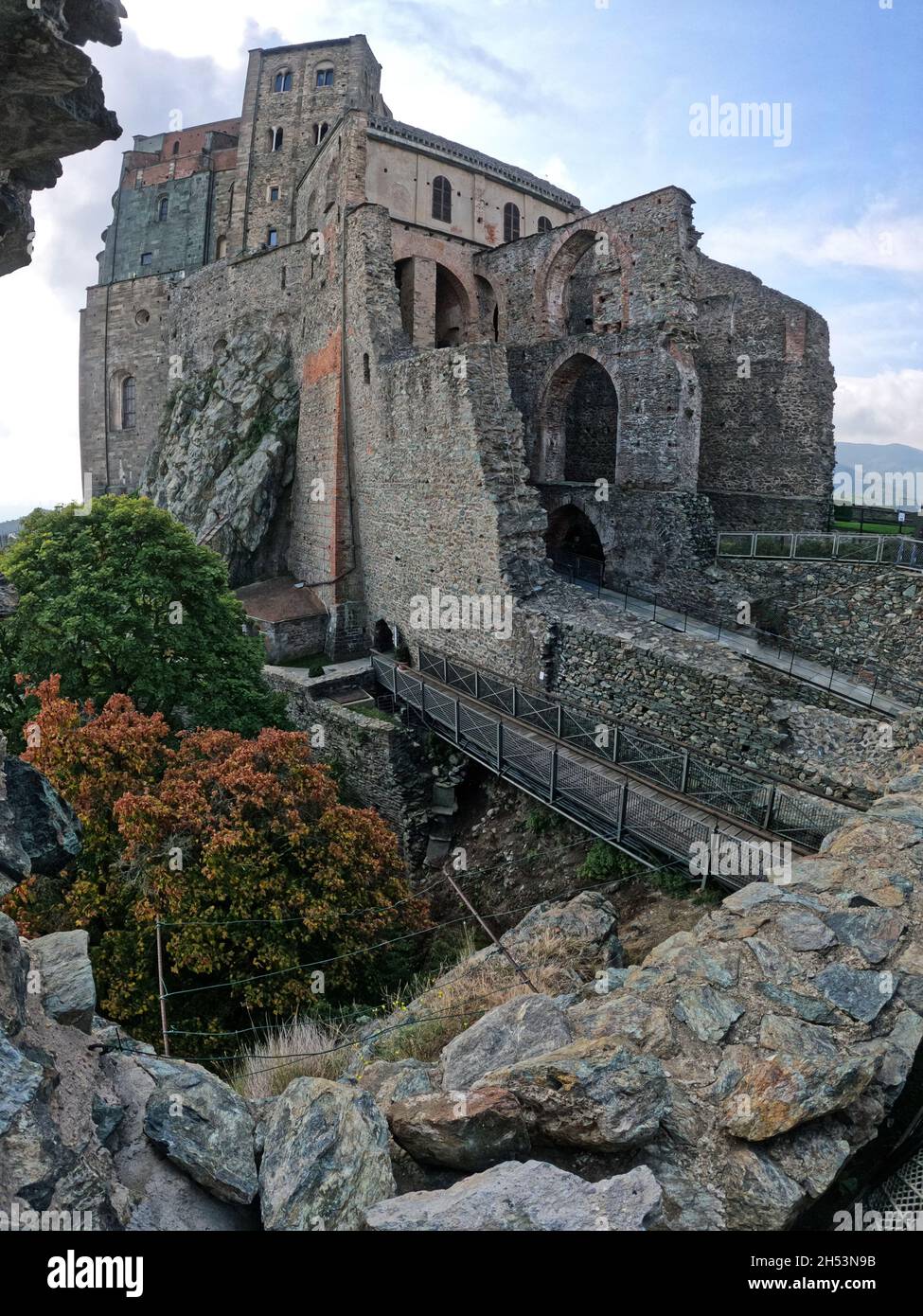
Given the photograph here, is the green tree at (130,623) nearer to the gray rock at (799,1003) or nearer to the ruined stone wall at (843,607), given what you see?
the ruined stone wall at (843,607)

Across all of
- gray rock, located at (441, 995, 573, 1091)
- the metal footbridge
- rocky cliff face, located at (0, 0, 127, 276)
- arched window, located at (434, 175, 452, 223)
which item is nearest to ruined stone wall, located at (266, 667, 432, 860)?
the metal footbridge

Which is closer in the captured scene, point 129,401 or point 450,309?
point 450,309

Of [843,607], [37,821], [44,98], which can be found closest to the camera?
[44,98]

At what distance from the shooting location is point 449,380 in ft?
51.2

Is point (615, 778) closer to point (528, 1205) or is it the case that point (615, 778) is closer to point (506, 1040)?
point (506, 1040)

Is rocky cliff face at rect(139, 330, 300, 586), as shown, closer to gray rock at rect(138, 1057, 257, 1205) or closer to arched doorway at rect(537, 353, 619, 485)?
arched doorway at rect(537, 353, 619, 485)

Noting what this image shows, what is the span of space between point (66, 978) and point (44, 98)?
4690 mm

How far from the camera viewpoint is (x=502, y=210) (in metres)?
27.8

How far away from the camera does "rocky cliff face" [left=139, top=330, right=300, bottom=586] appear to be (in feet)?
82.0

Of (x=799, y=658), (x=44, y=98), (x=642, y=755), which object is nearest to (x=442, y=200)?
(x=799, y=658)

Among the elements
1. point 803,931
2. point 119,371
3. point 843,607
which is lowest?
point 803,931

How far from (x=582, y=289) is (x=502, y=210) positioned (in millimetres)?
4879

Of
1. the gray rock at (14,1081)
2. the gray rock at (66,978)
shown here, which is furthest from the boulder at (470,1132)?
the gray rock at (66,978)

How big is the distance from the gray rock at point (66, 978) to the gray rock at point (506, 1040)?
7.12 feet
